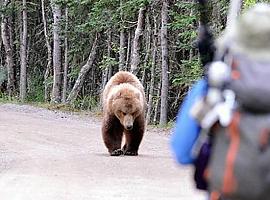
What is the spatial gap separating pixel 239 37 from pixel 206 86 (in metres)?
0.32

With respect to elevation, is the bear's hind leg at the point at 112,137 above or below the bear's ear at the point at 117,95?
below

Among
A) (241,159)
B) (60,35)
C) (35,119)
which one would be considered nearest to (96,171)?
(241,159)

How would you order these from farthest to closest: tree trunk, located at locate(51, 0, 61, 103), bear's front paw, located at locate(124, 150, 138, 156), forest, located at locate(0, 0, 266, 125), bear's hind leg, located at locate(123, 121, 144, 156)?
tree trunk, located at locate(51, 0, 61, 103)
forest, located at locate(0, 0, 266, 125)
bear's front paw, located at locate(124, 150, 138, 156)
bear's hind leg, located at locate(123, 121, 144, 156)

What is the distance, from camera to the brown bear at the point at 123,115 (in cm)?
1249

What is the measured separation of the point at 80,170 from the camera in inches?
436

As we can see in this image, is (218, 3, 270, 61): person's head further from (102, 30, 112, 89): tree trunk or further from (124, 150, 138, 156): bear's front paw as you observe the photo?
(102, 30, 112, 89): tree trunk

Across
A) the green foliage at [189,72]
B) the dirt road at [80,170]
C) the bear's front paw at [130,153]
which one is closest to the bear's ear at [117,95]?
the dirt road at [80,170]

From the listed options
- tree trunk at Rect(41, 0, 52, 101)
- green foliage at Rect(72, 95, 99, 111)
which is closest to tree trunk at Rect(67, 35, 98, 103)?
green foliage at Rect(72, 95, 99, 111)

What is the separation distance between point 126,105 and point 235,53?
9503 mm

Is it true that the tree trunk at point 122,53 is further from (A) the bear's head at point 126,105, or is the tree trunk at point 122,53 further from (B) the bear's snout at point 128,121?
(B) the bear's snout at point 128,121

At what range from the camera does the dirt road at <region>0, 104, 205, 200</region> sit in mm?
9180

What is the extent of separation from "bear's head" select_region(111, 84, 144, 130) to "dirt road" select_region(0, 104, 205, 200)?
2.32 ft

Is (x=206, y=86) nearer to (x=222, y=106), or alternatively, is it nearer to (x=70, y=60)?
(x=222, y=106)

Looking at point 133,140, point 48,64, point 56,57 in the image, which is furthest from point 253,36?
point 48,64
